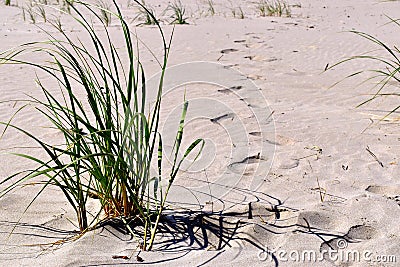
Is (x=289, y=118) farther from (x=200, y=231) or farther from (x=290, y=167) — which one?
(x=200, y=231)

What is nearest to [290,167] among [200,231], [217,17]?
[200,231]

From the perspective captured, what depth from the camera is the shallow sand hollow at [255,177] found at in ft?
6.71

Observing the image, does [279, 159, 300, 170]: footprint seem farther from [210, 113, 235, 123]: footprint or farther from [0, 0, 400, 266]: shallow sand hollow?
[210, 113, 235, 123]: footprint

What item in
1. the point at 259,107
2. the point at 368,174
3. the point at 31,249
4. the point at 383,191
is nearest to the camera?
the point at 31,249

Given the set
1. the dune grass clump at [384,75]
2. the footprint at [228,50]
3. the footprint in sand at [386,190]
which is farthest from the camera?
the footprint at [228,50]

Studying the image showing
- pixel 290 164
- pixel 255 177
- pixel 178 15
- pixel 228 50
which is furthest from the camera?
pixel 178 15

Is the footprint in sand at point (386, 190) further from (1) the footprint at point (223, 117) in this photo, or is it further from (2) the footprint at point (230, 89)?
(2) the footprint at point (230, 89)

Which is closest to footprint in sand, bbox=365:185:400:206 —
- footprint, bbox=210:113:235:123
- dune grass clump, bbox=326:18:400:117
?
dune grass clump, bbox=326:18:400:117

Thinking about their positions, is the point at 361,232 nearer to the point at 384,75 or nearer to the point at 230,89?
the point at 230,89

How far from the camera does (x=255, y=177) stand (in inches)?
109

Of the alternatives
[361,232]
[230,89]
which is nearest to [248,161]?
[361,232]

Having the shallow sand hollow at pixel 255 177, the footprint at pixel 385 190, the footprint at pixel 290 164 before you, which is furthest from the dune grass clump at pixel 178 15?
the footprint at pixel 385 190

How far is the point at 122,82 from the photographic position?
478cm

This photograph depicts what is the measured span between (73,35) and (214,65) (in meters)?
2.37
